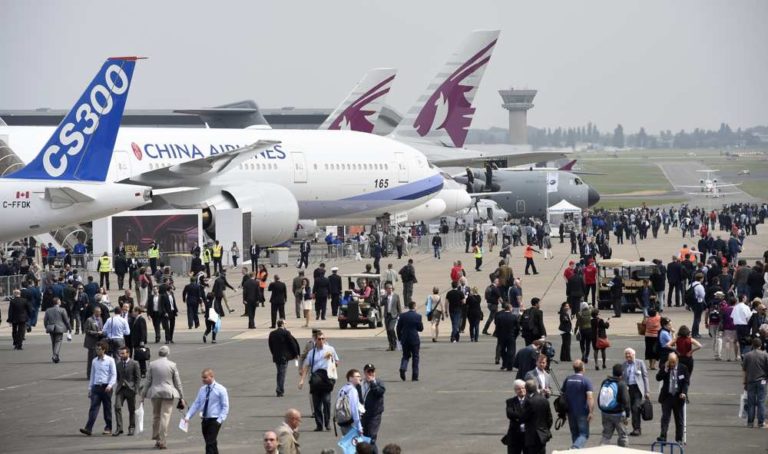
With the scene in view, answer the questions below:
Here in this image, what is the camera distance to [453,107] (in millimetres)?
72938

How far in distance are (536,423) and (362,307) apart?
16.1 metres

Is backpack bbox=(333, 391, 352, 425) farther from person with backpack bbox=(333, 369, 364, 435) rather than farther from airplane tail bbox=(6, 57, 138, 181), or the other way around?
airplane tail bbox=(6, 57, 138, 181)

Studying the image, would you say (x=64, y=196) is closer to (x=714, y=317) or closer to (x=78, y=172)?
(x=78, y=172)

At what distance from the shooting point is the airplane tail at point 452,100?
72.1 meters

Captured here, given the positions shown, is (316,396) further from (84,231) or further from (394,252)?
(394,252)

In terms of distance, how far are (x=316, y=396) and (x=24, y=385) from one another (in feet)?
21.5

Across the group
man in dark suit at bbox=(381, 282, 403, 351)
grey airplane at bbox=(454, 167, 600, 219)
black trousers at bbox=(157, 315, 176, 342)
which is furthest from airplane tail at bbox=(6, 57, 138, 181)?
grey airplane at bbox=(454, 167, 600, 219)

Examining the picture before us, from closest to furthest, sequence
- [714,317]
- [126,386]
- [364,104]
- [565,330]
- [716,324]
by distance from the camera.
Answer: [126,386] → [565,330] → [714,317] → [716,324] → [364,104]

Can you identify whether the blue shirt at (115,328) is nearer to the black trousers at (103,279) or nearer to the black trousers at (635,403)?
the black trousers at (635,403)

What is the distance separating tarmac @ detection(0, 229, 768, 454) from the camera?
16.9 metres

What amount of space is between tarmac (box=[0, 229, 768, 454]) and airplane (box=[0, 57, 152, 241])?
417 cm

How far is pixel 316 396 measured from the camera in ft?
58.1

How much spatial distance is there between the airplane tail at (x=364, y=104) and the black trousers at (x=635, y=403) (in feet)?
178

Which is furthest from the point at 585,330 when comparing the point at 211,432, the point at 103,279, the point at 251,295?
the point at 103,279
